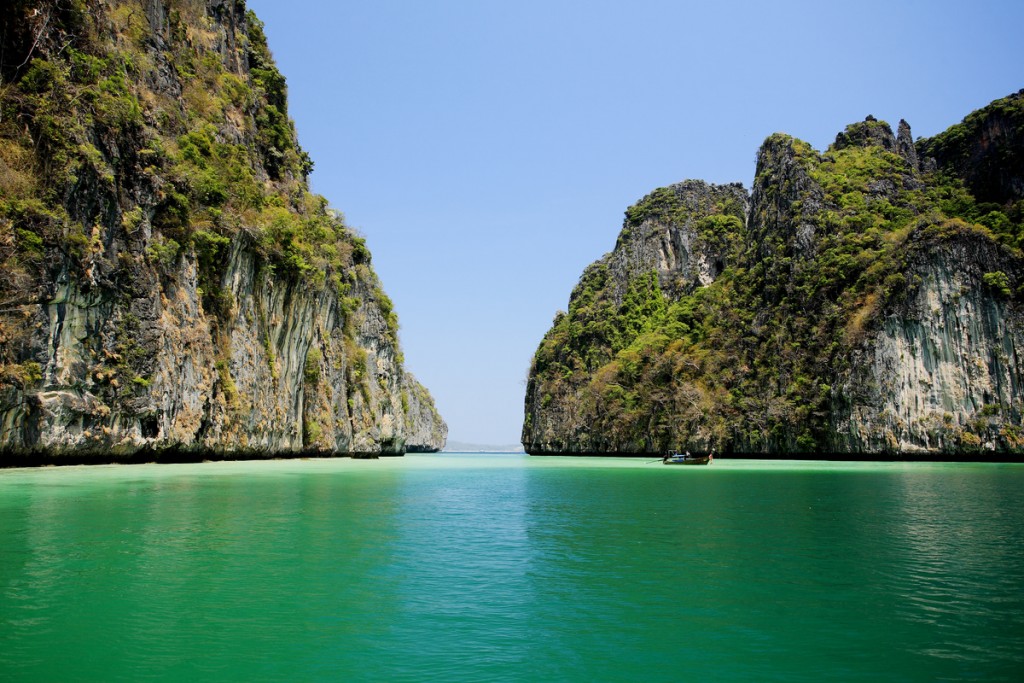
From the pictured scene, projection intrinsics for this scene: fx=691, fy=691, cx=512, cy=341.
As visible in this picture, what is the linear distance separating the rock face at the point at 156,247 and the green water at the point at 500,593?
9806 millimetres

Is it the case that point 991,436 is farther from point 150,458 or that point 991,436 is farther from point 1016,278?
point 150,458

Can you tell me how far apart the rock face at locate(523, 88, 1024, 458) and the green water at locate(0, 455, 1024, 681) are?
40162 millimetres

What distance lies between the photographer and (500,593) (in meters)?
8.91

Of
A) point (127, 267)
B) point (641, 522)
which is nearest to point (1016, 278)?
point (641, 522)

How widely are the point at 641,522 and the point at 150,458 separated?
1016 inches

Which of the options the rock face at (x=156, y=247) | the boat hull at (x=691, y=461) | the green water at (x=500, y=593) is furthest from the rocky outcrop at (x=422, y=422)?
the green water at (x=500, y=593)

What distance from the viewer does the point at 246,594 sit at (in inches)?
334

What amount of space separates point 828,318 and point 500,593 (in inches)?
2369

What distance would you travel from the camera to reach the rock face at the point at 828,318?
52219mm

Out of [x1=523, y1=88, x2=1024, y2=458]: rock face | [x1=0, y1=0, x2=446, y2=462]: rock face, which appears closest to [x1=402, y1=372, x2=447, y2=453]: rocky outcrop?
[x1=523, y1=88, x2=1024, y2=458]: rock face

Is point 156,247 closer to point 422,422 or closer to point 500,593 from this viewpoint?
point 500,593

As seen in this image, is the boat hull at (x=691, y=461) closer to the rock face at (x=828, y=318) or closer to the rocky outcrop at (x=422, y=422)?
the rock face at (x=828, y=318)

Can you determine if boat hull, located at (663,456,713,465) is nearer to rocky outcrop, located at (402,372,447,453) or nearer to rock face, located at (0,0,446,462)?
rock face, located at (0,0,446,462)

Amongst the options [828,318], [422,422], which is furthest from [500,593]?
[422,422]
